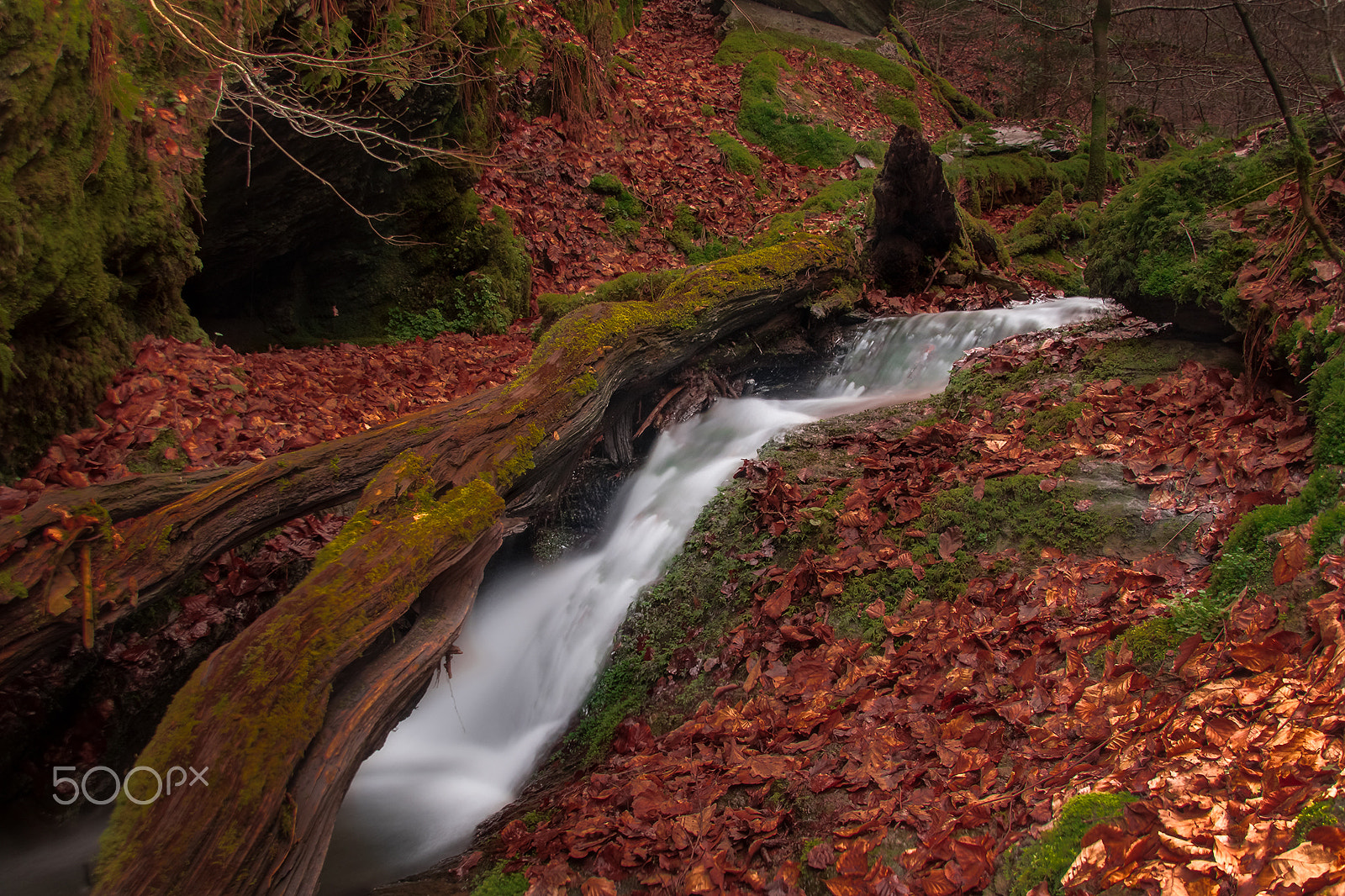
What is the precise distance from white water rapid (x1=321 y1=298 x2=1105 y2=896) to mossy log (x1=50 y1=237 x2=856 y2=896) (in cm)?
98

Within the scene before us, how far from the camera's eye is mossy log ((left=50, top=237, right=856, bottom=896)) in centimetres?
Result: 245

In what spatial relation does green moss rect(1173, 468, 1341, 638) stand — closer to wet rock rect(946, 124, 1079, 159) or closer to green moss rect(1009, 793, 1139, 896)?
green moss rect(1009, 793, 1139, 896)

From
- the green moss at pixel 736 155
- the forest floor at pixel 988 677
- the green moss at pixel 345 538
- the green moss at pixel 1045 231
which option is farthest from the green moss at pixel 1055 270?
the green moss at pixel 345 538

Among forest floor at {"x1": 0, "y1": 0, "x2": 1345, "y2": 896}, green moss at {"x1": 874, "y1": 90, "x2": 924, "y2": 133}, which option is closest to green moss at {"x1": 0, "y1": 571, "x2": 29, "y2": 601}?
forest floor at {"x1": 0, "y1": 0, "x2": 1345, "y2": 896}

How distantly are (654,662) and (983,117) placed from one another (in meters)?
18.5

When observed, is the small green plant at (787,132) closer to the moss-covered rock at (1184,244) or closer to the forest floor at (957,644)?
the forest floor at (957,644)

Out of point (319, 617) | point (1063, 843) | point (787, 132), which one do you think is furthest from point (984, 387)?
point (787, 132)

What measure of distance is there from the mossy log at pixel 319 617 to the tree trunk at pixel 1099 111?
36.8ft

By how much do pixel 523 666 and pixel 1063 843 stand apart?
4056 mm

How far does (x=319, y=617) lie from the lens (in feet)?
10.1

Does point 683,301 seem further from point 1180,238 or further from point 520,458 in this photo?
point 1180,238

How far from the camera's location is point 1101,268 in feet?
17.8

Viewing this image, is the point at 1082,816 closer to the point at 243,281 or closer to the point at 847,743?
the point at 847,743

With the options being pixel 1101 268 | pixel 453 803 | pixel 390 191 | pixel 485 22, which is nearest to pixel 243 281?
pixel 390 191
